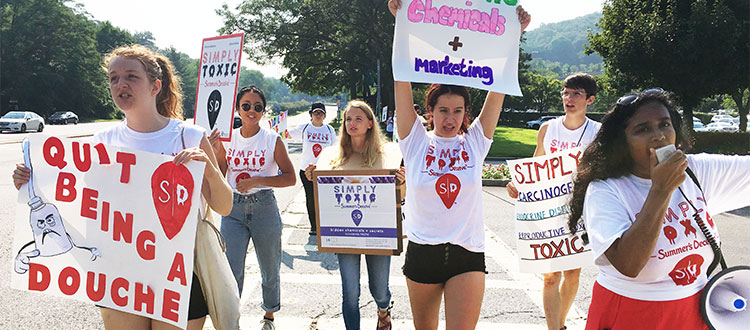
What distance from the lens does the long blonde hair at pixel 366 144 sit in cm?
419

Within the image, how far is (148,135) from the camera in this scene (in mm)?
2592

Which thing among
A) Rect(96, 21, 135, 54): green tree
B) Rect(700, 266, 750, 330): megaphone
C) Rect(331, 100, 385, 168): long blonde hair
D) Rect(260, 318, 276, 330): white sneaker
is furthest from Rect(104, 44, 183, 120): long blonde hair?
Rect(96, 21, 135, 54): green tree

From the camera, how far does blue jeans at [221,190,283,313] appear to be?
13.9ft

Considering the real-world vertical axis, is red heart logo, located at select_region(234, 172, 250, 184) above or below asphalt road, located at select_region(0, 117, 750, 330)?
above

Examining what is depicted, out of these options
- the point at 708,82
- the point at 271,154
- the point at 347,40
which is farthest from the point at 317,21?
the point at 271,154

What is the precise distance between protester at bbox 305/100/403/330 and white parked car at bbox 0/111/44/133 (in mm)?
35220

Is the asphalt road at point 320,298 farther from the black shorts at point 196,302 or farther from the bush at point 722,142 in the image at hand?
the bush at point 722,142

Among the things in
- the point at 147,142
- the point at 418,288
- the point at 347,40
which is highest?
the point at 347,40

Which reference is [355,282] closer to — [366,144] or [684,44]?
[366,144]

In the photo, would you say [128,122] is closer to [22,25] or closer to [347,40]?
[347,40]

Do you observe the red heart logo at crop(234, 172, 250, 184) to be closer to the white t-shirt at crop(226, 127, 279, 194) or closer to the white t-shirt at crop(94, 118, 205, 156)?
the white t-shirt at crop(226, 127, 279, 194)

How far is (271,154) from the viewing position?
4535 mm

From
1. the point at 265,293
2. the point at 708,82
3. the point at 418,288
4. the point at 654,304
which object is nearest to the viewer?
the point at 654,304

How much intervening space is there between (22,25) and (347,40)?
4288 cm
